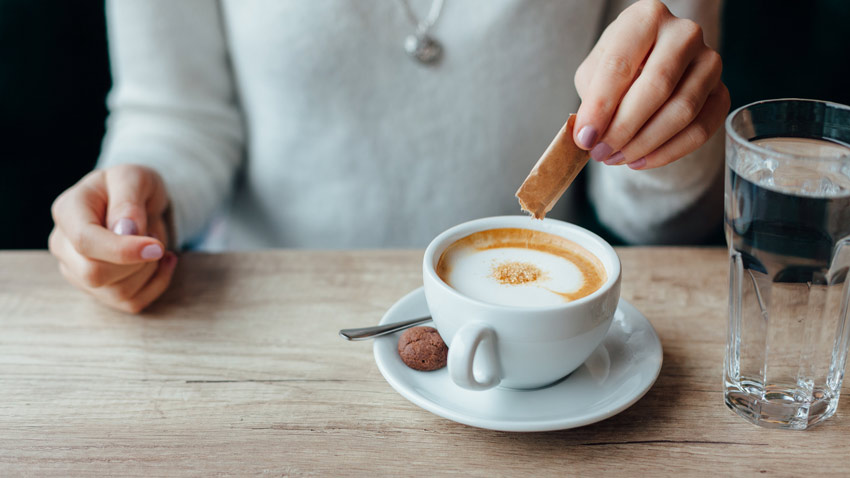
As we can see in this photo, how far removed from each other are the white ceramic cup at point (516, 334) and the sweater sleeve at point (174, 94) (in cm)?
58

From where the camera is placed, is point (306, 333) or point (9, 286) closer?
point (306, 333)

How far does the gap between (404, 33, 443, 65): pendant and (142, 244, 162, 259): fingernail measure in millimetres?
498

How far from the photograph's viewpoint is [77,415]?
582 millimetres

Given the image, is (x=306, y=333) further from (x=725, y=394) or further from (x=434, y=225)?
(x=434, y=225)

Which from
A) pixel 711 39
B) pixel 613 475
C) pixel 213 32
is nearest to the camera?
pixel 613 475

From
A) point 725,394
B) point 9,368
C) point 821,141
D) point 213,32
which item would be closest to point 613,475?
point 725,394

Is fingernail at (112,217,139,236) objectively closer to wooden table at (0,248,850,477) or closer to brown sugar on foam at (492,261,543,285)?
wooden table at (0,248,850,477)

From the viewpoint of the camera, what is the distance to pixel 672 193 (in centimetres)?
102

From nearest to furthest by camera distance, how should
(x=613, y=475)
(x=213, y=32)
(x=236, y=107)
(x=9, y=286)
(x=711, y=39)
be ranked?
1. (x=613, y=475)
2. (x=9, y=286)
3. (x=711, y=39)
4. (x=213, y=32)
5. (x=236, y=107)

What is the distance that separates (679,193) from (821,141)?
499mm

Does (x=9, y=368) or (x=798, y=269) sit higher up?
(x=798, y=269)

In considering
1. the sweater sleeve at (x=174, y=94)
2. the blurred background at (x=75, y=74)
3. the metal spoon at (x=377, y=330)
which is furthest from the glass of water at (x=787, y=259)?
the blurred background at (x=75, y=74)

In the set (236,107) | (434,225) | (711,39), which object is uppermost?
(711,39)

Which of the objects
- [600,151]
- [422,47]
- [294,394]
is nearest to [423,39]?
[422,47]
